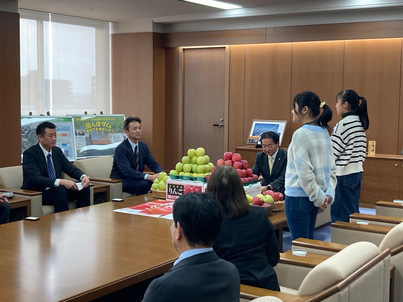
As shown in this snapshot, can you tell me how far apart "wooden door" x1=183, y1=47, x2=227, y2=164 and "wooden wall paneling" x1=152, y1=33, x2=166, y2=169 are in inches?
16.6

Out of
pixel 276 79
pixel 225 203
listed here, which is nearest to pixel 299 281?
pixel 225 203

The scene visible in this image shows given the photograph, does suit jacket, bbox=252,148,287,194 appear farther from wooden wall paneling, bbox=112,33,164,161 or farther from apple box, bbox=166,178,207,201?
wooden wall paneling, bbox=112,33,164,161

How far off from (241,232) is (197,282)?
0.89 metres

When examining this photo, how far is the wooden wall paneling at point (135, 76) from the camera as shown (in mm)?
10594

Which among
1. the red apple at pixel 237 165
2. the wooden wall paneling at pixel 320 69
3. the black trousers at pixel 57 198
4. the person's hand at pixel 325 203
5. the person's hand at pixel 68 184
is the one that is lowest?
the black trousers at pixel 57 198

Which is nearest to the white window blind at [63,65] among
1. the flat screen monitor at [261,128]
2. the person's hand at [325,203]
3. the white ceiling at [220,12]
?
the white ceiling at [220,12]

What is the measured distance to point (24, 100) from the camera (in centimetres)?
955

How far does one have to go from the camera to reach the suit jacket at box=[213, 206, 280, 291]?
2.98 meters

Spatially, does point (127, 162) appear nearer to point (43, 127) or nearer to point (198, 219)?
point (43, 127)

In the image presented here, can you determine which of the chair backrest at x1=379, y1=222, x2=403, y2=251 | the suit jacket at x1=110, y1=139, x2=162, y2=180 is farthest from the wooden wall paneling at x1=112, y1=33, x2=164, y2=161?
the chair backrest at x1=379, y1=222, x2=403, y2=251

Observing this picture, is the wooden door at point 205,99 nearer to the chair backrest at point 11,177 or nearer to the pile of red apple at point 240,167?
the chair backrest at point 11,177

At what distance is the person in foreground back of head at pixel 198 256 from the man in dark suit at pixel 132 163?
4433mm

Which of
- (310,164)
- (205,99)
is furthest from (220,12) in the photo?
(310,164)

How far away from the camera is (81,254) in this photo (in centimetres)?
361
